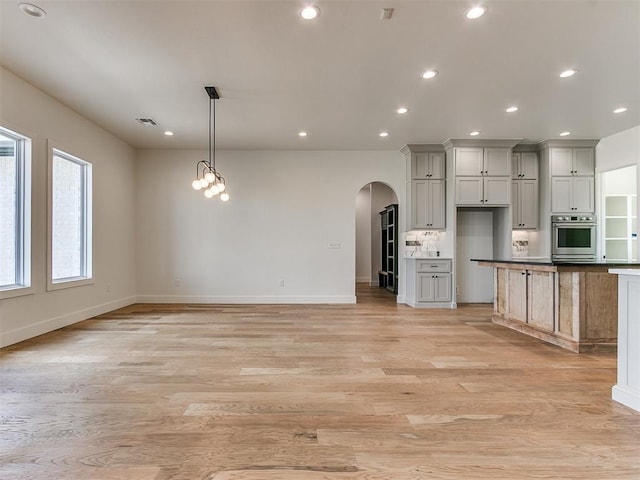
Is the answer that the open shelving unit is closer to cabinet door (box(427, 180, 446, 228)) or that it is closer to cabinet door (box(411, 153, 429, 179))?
cabinet door (box(427, 180, 446, 228))

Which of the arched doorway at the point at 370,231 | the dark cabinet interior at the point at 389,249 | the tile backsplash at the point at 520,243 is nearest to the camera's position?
the tile backsplash at the point at 520,243

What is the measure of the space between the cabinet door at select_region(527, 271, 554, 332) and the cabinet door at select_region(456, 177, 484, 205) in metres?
2.28

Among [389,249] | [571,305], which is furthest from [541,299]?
[389,249]

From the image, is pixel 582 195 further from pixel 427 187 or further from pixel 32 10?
pixel 32 10

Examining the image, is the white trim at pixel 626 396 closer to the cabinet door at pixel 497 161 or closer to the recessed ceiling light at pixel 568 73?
the recessed ceiling light at pixel 568 73

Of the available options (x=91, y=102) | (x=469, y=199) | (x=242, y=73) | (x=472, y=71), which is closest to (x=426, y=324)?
(x=469, y=199)

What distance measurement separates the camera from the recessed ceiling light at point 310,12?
104 inches

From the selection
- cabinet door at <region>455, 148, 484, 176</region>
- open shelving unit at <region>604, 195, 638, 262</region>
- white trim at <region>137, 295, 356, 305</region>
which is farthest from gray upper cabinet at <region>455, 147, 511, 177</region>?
white trim at <region>137, 295, 356, 305</region>

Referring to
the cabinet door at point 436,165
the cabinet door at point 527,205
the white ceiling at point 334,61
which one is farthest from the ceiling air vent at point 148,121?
the cabinet door at point 527,205

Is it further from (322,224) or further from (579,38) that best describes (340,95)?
(322,224)

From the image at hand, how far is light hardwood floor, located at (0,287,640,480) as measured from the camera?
169 centimetres

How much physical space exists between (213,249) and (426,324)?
425 centimetres

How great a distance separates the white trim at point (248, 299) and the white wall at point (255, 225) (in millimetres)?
20

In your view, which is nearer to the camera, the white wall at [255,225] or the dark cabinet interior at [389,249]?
the white wall at [255,225]
